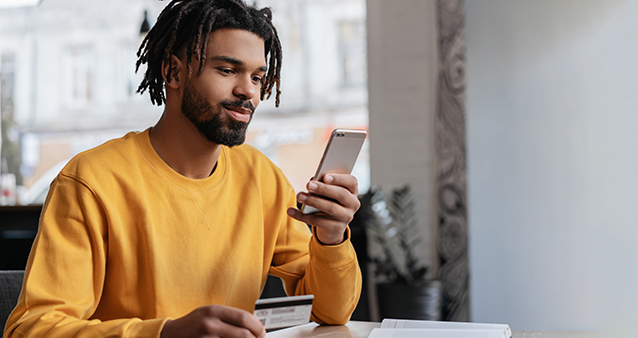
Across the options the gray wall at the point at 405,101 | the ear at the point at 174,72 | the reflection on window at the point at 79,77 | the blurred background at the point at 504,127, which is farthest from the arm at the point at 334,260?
the reflection on window at the point at 79,77

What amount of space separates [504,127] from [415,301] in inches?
37.4

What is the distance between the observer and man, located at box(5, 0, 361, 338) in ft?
2.87

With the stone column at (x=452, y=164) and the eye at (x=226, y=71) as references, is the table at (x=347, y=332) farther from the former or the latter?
the stone column at (x=452, y=164)

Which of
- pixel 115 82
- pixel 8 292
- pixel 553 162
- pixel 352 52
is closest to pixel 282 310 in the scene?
pixel 8 292

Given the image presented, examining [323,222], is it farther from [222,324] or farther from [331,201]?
[222,324]

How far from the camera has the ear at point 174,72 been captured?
3.45ft

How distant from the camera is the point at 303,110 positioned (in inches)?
185

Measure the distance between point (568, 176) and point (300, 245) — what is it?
1561 mm

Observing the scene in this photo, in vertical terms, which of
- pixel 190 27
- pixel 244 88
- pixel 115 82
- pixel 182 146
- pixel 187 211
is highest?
pixel 115 82

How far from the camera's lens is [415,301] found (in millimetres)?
2670

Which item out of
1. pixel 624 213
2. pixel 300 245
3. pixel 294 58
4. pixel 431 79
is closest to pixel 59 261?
pixel 300 245

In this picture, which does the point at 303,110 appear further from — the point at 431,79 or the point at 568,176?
the point at 568,176

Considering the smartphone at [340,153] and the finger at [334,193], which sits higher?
the smartphone at [340,153]

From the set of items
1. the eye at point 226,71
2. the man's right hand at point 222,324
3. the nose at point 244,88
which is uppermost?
the eye at point 226,71
